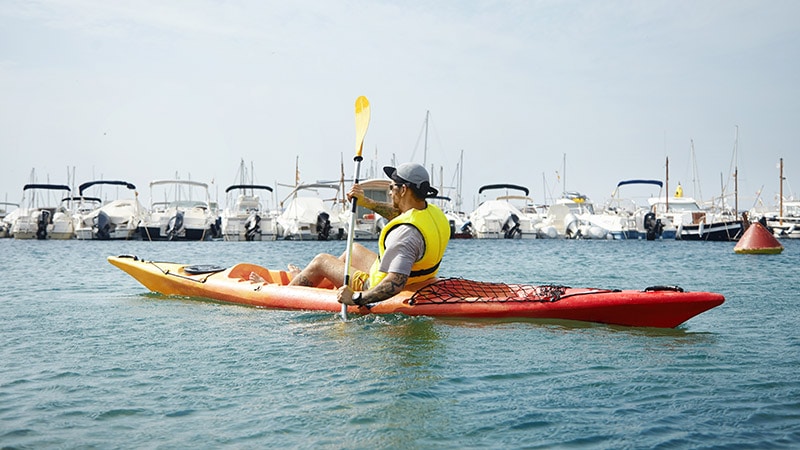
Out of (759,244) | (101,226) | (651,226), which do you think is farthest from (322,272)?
(651,226)

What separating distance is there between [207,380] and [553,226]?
46504mm

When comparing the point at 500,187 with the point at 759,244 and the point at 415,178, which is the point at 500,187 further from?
the point at 415,178

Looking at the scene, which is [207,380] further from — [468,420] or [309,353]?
[468,420]

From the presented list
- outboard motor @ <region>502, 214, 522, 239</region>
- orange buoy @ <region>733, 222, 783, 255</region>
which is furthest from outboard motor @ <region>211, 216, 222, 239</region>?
orange buoy @ <region>733, 222, 783, 255</region>

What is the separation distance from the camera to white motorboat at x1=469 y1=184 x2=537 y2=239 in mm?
47000

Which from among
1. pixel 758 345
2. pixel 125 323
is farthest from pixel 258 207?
pixel 758 345

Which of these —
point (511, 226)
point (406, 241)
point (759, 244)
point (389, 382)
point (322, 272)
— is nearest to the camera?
point (389, 382)

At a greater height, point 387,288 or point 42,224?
point 42,224

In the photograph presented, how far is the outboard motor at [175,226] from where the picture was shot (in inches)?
1625

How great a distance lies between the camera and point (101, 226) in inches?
1673

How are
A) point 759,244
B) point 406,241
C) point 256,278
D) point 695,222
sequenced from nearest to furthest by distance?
point 406,241 → point 256,278 → point 759,244 → point 695,222

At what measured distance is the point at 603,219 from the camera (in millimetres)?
47656

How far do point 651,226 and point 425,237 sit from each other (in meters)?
42.2

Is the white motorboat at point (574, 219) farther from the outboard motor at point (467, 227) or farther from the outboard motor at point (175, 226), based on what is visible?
the outboard motor at point (175, 226)
